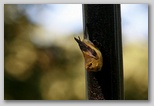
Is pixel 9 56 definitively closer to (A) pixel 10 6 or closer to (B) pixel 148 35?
(A) pixel 10 6

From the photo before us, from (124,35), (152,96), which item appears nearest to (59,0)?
(124,35)

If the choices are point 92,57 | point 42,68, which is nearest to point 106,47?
point 92,57

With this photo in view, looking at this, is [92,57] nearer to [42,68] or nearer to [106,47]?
[106,47]
